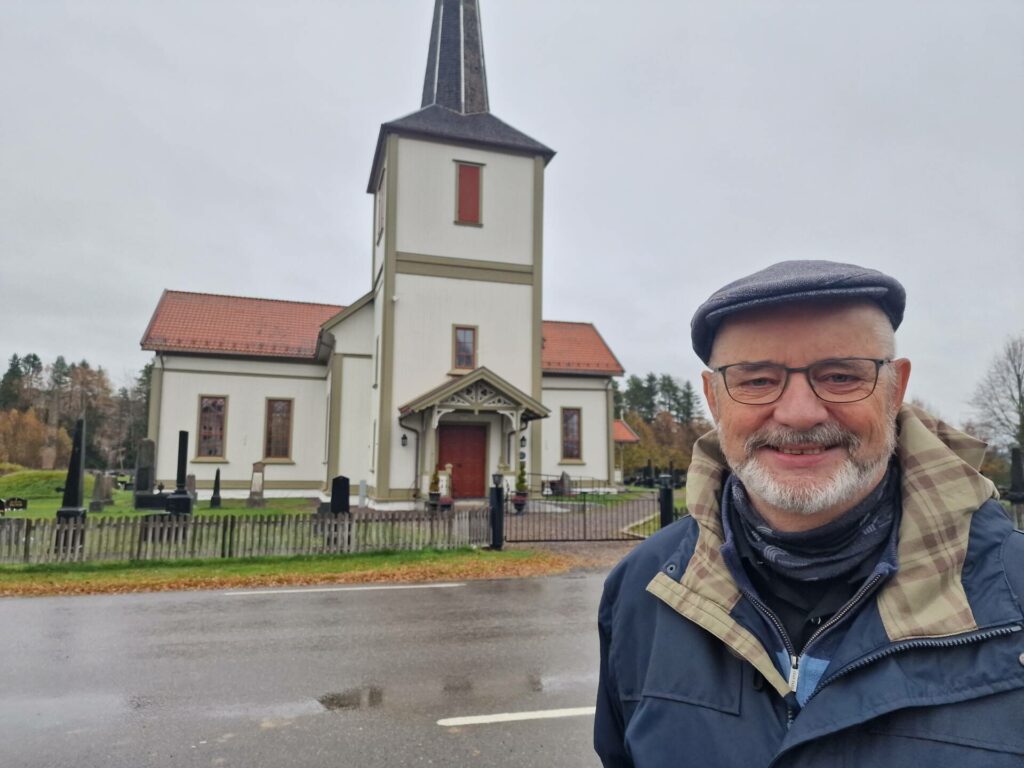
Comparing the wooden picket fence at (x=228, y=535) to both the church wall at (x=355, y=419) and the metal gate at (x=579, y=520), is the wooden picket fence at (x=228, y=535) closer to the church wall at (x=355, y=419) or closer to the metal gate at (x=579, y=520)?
the metal gate at (x=579, y=520)

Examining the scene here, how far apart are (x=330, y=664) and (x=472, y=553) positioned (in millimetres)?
6652

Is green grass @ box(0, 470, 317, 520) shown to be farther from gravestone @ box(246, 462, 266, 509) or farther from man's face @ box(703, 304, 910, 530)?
man's face @ box(703, 304, 910, 530)

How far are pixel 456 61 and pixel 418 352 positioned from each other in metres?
12.6

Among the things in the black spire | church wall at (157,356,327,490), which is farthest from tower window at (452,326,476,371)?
the black spire

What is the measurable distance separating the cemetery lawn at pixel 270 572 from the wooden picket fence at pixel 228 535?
0.21 m

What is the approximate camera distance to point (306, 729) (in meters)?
4.38

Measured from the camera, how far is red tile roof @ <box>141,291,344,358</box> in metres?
26.0

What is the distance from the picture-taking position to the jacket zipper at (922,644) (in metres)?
1.28

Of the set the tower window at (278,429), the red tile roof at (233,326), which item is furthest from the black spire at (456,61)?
the tower window at (278,429)

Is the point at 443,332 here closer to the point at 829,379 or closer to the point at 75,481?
the point at 75,481

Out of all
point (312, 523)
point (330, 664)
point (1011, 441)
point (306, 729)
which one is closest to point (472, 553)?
point (312, 523)

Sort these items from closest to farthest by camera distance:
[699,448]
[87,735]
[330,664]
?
1. [699,448]
2. [87,735]
3. [330,664]

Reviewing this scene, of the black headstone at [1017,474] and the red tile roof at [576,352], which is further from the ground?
the red tile roof at [576,352]

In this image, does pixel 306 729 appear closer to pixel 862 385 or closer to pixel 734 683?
pixel 734 683
